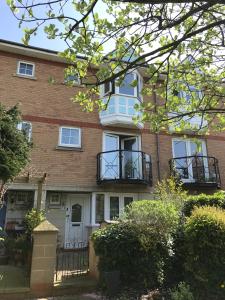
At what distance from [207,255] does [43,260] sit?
3.76 metres

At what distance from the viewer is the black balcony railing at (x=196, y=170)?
15359 mm

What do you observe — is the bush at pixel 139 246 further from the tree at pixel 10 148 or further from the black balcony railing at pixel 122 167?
the black balcony railing at pixel 122 167

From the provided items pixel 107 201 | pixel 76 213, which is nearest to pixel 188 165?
pixel 107 201

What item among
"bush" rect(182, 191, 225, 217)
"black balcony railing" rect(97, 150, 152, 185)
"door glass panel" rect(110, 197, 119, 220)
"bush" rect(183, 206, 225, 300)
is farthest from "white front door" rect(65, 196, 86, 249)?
"bush" rect(183, 206, 225, 300)

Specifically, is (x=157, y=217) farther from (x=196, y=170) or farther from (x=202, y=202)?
(x=196, y=170)

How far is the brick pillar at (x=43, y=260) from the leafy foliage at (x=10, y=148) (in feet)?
5.19

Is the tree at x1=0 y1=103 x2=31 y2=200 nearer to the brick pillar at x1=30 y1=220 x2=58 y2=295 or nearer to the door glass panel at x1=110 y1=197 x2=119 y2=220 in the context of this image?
the brick pillar at x1=30 y1=220 x2=58 y2=295

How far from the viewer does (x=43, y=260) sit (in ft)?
24.1

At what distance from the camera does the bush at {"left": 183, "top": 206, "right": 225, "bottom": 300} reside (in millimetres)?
5711

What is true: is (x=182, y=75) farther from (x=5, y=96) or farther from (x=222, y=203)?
(x=5, y=96)

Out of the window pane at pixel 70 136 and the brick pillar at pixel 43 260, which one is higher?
the window pane at pixel 70 136

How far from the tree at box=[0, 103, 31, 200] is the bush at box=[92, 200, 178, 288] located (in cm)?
265

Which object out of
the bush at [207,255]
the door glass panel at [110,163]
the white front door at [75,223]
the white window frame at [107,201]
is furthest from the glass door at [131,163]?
the bush at [207,255]

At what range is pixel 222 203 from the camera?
10.2 metres
